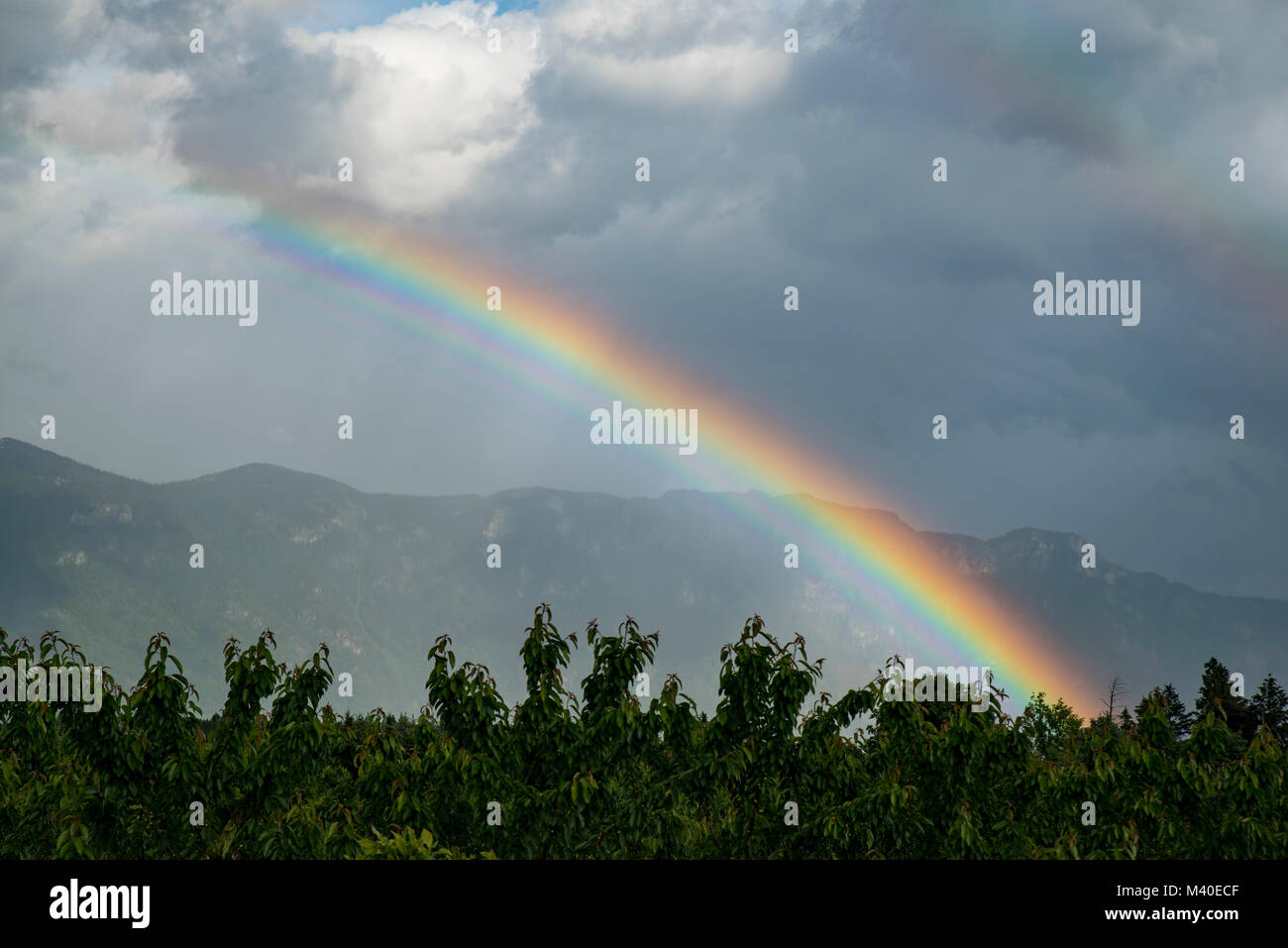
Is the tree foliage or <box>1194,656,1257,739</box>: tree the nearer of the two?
the tree foliage

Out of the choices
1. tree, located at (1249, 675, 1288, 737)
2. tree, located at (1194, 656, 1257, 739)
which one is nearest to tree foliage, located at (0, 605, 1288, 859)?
tree, located at (1194, 656, 1257, 739)

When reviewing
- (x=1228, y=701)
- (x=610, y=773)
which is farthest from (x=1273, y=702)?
(x=610, y=773)

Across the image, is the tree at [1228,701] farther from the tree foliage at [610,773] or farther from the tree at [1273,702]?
the tree foliage at [610,773]

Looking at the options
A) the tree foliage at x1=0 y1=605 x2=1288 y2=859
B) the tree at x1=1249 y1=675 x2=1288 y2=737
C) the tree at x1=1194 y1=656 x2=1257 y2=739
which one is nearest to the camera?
the tree foliage at x1=0 y1=605 x2=1288 y2=859

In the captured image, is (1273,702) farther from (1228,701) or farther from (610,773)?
(610,773)

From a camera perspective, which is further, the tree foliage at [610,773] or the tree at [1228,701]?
the tree at [1228,701]

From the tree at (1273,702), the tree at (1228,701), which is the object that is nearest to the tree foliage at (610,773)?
the tree at (1228,701)

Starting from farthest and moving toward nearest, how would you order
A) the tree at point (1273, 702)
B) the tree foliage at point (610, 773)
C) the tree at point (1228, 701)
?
the tree at point (1273, 702)
the tree at point (1228, 701)
the tree foliage at point (610, 773)

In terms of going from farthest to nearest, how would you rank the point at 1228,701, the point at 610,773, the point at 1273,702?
1. the point at 1273,702
2. the point at 1228,701
3. the point at 610,773

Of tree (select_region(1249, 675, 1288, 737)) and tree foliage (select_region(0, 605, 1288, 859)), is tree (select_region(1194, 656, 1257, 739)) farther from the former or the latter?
tree foliage (select_region(0, 605, 1288, 859))

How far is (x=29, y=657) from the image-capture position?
20547mm

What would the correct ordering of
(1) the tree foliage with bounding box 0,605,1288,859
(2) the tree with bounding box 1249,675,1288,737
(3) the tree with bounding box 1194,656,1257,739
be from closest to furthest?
(1) the tree foliage with bounding box 0,605,1288,859 < (3) the tree with bounding box 1194,656,1257,739 < (2) the tree with bounding box 1249,675,1288,737
